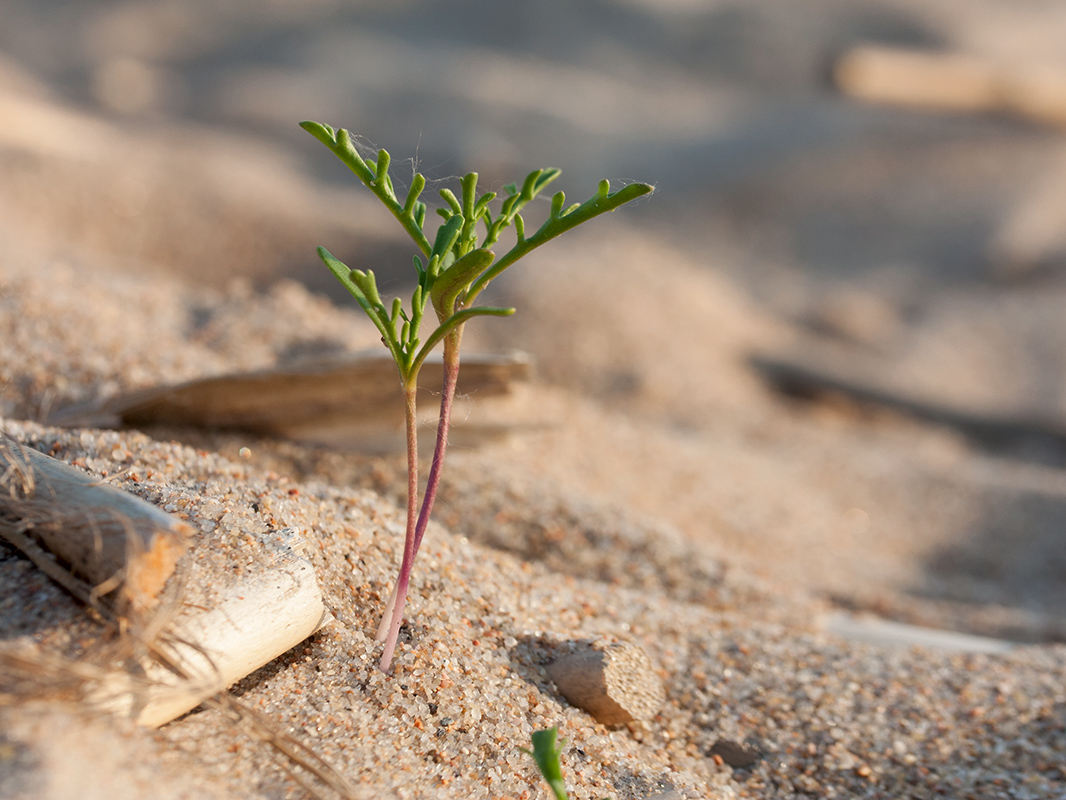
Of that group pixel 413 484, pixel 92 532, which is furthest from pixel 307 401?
pixel 92 532

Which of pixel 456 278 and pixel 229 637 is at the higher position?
pixel 456 278

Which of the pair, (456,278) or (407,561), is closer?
(456,278)

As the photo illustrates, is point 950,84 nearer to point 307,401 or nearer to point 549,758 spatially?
point 307,401

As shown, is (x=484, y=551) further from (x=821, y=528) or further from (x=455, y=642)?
(x=821, y=528)

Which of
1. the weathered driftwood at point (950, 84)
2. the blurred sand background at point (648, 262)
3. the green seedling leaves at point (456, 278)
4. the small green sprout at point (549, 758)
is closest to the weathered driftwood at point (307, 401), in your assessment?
the blurred sand background at point (648, 262)

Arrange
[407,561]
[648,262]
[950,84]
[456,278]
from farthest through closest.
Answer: [950,84]
[648,262]
[407,561]
[456,278]

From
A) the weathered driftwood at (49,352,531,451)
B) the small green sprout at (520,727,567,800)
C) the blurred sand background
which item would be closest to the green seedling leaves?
the blurred sand background

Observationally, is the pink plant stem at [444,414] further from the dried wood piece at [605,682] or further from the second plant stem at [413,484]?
the dried wood piece at [605,682]
